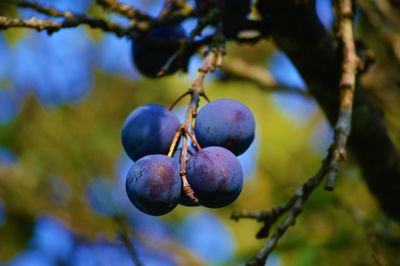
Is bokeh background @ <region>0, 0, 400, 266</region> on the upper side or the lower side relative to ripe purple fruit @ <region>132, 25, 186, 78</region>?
lower

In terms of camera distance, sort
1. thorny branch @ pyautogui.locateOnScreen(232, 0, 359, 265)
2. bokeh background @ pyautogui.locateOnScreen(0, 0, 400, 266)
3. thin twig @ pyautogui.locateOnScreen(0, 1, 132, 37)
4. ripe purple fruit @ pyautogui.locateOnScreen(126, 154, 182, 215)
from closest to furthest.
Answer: ripe purple fruit @ pyautogui.locateOnScreen(126, 154, 182, 215) → thorny branch @ pyautogui.locateOnScreen(232, 0, 359, 265) → thin twig @ pyautogui.locateOnScreen(0, 1, 132, 37) → bokeh background @ pyautogui.locateOnScreen(0, 0, 400, 266)

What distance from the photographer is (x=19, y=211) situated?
356 cm

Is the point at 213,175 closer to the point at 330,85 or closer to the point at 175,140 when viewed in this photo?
the point at 175,140

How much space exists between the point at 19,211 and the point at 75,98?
2.34 ft

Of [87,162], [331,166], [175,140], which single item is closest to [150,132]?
[175,140]

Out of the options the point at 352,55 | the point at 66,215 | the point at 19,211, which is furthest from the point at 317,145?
the point at 352,55

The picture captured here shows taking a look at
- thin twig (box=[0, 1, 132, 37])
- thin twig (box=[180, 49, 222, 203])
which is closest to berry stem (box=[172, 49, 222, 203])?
thin twig (box=[180, 49, 222, 203])

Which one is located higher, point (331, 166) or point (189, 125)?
point (189, 125)

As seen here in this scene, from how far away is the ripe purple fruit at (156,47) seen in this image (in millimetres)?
1413

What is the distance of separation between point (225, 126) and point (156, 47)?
48 centimetres

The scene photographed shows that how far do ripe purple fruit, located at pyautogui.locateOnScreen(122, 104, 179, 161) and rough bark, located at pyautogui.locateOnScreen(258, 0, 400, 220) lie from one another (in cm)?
42

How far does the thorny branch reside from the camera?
1.05m

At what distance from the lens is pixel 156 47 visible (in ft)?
4.66

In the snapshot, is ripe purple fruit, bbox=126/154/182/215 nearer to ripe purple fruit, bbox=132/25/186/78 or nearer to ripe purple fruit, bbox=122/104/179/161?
ripe purple fruit, bbox=122/104/179/161
